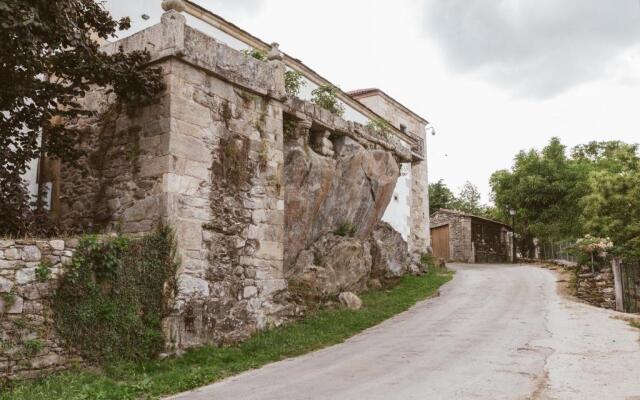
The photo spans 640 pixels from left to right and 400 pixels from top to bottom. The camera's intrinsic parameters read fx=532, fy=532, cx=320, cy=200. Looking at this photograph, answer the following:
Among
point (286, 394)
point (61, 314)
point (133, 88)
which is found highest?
point (133, 88)

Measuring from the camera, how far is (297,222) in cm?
1148

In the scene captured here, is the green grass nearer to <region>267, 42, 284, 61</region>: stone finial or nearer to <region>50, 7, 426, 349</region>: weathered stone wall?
<region>50, 7, 426, 349</region>: weathered stone wall

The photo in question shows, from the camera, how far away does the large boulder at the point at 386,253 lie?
50.8ft

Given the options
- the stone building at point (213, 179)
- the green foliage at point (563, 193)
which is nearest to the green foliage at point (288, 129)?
the stone building at point (213, 179)

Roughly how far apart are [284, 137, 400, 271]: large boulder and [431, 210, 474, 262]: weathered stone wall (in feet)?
55.5

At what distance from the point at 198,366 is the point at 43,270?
2.51 meters

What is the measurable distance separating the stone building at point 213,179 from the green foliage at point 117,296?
11.6 inches

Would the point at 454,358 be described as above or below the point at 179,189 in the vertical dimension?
below

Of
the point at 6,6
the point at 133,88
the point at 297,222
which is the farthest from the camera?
the point at 297,222

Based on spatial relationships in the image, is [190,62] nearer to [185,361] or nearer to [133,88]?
[133,88]

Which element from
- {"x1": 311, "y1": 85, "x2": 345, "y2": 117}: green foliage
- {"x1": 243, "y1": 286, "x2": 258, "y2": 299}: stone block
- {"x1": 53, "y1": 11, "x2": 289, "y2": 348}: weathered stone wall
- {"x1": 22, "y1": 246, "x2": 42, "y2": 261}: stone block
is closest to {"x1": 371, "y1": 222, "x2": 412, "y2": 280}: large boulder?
{"x1": 311, "y1": 85, "x2": 345, "y2": 117}: green foliage

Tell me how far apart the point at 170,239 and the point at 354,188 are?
21.4 ft

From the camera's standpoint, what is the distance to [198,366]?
7.67 m

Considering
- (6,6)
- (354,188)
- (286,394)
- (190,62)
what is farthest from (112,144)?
(354,188)
